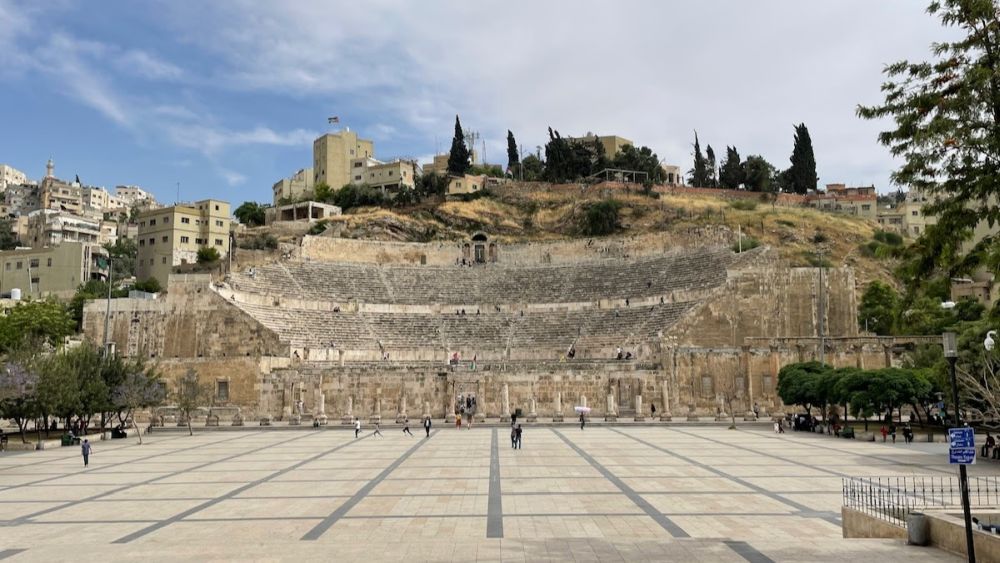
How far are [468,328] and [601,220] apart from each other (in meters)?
31.7

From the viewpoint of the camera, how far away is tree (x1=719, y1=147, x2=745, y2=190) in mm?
93812

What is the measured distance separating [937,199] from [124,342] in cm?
4564

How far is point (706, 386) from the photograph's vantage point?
40.8 m

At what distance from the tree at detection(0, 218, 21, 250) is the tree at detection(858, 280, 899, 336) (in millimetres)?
95149

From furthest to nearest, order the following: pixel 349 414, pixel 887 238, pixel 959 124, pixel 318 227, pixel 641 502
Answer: pixel 887 238
pixel 318 227
pixel 349 414
pixel 641 502
pixel 959 124

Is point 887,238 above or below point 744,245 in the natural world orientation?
above

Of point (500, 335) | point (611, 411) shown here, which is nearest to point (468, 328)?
point (500, 335)

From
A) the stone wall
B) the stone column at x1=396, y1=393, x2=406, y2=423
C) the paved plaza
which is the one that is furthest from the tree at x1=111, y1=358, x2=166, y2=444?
the stone column at x1=396, y1=393, x2=406, y2=423

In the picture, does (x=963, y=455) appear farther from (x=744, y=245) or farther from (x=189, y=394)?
(x=744, y=245)

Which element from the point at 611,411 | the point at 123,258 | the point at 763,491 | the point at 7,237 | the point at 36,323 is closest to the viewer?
the point at 763,491

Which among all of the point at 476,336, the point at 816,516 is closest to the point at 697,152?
the point at 476,336

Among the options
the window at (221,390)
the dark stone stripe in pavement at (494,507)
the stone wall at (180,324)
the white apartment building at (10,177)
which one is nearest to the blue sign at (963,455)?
the dark stone stripe in pavement at (494,507)

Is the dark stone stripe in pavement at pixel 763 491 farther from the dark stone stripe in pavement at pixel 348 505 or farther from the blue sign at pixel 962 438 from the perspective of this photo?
the dark stone stripe in pavement at pixel 348 505

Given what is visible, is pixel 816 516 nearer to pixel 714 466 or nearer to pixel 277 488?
pixel 714 466
